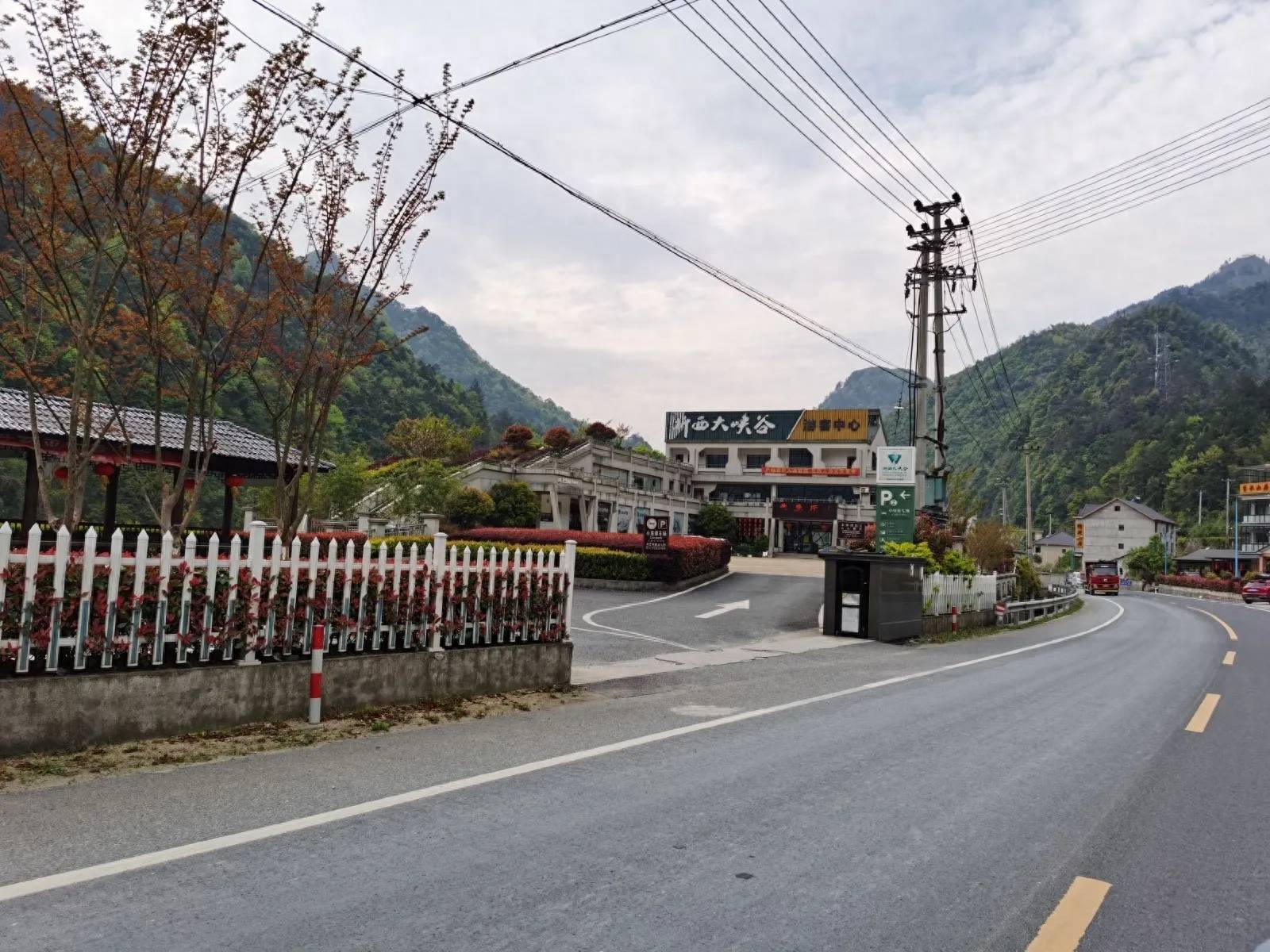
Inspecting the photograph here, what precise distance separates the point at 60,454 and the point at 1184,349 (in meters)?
164

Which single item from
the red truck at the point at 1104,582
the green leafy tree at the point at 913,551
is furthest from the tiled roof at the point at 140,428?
the red truck at the point at 1104,582

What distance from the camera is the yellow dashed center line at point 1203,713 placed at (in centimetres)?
889

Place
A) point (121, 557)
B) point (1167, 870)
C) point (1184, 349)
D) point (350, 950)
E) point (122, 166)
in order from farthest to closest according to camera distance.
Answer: point (1184, 349), point (122, 166), point (121, 557), point (1167, 870), point (350, 950)

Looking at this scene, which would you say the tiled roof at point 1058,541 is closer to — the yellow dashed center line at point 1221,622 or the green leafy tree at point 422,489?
the yellow dashed center line at point 1221,622

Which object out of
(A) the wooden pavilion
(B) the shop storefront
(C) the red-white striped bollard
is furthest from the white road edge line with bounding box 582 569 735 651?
(B) the shop storefront

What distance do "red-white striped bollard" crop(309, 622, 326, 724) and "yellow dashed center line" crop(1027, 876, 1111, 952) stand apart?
5683 millimetres

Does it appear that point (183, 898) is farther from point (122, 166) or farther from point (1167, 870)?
point (122, 166)

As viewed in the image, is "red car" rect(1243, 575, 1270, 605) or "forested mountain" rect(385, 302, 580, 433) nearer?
"red car" rect(1243, 575, 1270, 605)

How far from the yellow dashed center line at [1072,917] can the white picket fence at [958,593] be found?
16.9 meters

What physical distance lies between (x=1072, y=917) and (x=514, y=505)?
4162 centimetres

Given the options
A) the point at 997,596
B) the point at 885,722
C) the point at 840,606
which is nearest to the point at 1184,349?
the point at 997,596

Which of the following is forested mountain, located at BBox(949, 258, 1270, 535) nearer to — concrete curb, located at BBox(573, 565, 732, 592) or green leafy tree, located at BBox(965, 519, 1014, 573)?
green leafy tree, located at BBox(965, 519, 1014, 573)

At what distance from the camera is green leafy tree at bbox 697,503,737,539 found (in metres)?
63.9

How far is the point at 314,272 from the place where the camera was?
34.1 ft
